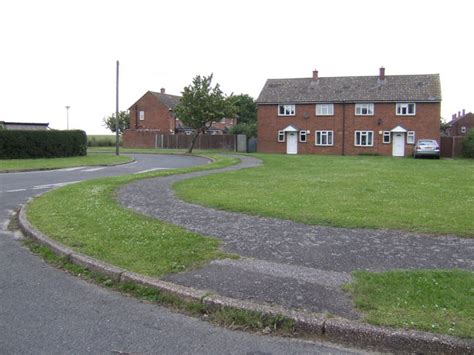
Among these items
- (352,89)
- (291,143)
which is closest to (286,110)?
(291,143)

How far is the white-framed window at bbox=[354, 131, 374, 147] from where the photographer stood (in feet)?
151

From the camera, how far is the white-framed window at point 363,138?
45934mm

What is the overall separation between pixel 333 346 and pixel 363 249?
3.05 meters

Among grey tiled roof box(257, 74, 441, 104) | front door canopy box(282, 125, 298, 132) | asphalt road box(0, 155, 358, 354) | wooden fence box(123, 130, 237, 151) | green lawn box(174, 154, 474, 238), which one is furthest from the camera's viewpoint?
wooden fence box(123, 130, 237, 151)

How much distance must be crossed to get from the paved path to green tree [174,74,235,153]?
35.5 m

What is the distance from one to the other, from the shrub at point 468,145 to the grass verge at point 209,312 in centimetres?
3991

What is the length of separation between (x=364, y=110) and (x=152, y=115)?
3747 centimetres

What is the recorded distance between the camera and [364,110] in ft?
151

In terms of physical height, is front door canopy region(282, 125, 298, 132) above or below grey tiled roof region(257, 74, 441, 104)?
below

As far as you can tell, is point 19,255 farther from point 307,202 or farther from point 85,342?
point 307,202

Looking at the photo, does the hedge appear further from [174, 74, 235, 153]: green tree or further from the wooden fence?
the wooden fence

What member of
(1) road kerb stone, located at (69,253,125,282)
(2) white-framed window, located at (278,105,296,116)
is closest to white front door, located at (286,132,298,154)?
(2) white-framed window, located at (278,105,296,116)

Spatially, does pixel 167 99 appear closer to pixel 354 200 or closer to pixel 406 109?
pixel 406 109

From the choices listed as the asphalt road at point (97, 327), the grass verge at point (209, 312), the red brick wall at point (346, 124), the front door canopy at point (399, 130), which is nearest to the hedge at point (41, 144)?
the red brick wall at point (346, 124)
